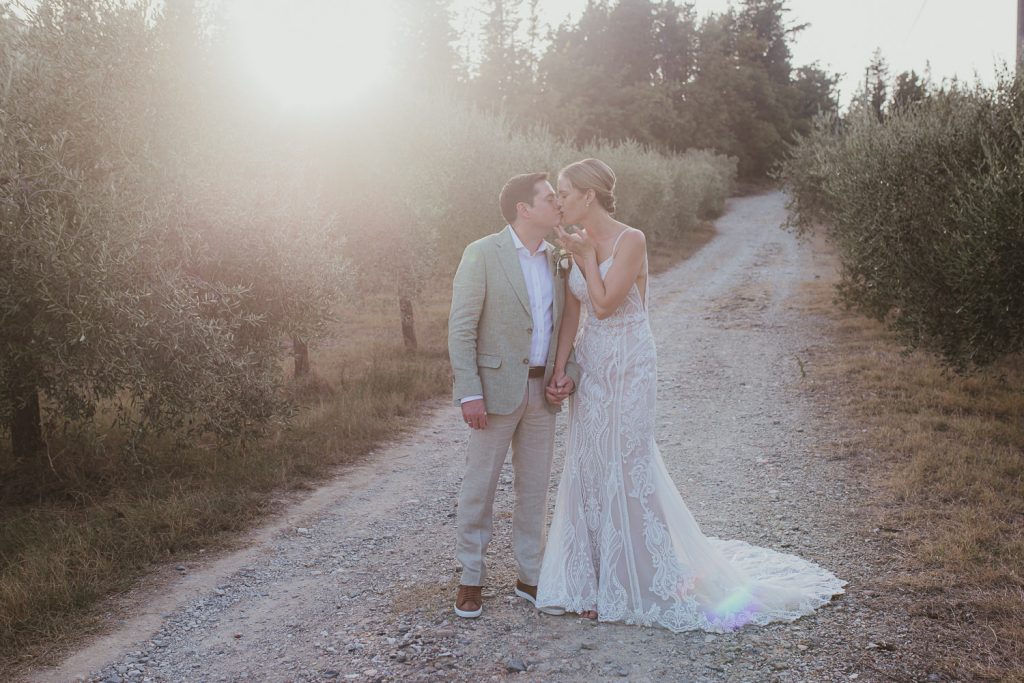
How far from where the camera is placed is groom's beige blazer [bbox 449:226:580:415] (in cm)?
443

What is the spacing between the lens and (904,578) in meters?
5.05

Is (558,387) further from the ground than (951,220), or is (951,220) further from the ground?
(951,220)

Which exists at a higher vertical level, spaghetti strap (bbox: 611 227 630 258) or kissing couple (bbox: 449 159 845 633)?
spaghetti strap (bbox: 611 227 630 258)

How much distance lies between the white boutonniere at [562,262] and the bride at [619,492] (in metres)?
0.04

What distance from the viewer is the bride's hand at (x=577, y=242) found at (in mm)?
4496

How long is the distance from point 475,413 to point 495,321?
535 mm

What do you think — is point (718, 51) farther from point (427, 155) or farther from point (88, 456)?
point (88, 456)

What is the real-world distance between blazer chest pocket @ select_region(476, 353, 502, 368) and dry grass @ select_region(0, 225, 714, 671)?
2880 mm

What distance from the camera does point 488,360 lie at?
4.47 meters

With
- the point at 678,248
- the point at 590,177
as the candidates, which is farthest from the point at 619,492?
the point at 678,248

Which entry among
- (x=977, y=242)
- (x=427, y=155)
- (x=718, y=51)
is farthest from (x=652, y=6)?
(x=977, y=242)

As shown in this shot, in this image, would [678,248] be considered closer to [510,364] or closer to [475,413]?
[510,364]

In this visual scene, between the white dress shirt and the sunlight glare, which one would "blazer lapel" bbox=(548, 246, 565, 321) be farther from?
the sunlight glare

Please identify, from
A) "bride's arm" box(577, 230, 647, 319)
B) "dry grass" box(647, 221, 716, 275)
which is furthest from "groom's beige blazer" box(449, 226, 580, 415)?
"dry grass" box(647, 221, 716, 275)
